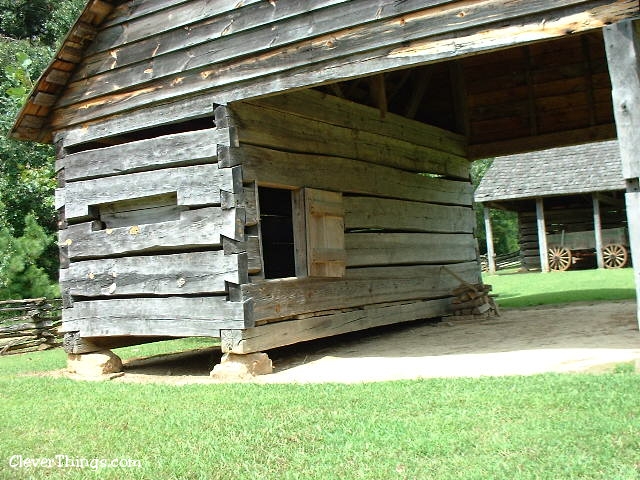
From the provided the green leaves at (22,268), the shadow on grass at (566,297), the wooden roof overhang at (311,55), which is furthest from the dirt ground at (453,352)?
the green leaves at (22,268)

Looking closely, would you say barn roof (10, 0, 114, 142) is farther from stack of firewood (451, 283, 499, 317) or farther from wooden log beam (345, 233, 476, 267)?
stack of firewood (451, 283, 499, 317)

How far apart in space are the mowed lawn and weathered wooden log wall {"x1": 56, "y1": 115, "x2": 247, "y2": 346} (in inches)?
60.4

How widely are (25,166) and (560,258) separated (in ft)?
65.3

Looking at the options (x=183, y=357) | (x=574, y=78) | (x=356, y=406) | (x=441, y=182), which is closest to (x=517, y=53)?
(x=574, y=78)

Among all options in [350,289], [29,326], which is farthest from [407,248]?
[29,326]

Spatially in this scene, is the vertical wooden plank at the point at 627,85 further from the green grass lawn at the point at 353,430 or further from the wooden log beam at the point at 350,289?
the wooden log beam at the point at 350,289

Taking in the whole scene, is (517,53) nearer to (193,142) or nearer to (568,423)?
(193,142)

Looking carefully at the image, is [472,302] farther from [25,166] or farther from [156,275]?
[25,166]

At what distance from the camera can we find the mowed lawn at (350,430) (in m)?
3.97

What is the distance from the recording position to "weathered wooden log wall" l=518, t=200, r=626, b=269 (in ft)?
91.8

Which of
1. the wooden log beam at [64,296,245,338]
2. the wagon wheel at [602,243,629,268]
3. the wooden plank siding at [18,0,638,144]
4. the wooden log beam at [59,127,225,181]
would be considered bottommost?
the wooden log beam at [64,296,245,338]

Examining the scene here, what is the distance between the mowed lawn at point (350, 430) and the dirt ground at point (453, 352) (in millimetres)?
711

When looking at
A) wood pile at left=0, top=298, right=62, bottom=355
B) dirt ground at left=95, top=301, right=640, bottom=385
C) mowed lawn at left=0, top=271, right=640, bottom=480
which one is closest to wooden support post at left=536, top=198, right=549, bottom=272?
dirt ground at left=95, top=301, right=640, bottom=385

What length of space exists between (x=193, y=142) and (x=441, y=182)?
592cm
